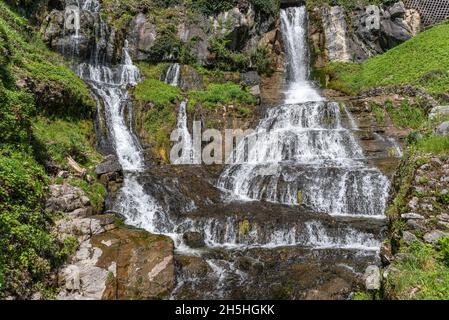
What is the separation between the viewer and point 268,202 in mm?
13734

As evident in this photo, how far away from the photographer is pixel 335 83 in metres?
25.7

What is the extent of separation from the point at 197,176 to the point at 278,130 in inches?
234

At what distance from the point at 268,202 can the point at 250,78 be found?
15.3 metres

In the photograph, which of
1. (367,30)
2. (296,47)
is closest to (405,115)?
(367,30)

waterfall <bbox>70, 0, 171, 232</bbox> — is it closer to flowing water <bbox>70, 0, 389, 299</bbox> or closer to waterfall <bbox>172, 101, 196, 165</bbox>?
flowing water <bbox>70, 0, 389, 299</bbox>

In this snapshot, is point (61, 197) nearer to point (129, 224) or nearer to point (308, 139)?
point (129, 224)

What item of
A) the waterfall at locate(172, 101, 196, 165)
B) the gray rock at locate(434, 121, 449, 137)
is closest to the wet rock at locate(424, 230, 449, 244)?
the gray rock at locate(434, 121, 449, 137)

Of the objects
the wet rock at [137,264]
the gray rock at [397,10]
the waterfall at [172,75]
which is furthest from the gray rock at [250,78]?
the wet rock at [137,264]

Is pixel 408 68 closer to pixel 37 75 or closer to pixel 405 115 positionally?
pixel 405 115

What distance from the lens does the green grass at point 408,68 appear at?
2002 centimetres

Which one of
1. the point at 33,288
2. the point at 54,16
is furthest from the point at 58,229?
the point at 54,16

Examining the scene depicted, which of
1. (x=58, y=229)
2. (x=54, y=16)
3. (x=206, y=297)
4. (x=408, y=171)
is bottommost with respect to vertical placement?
(x=206, y=297)

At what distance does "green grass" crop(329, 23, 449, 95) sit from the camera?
20016 millimetres

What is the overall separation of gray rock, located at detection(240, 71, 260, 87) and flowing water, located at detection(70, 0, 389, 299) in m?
5.44
